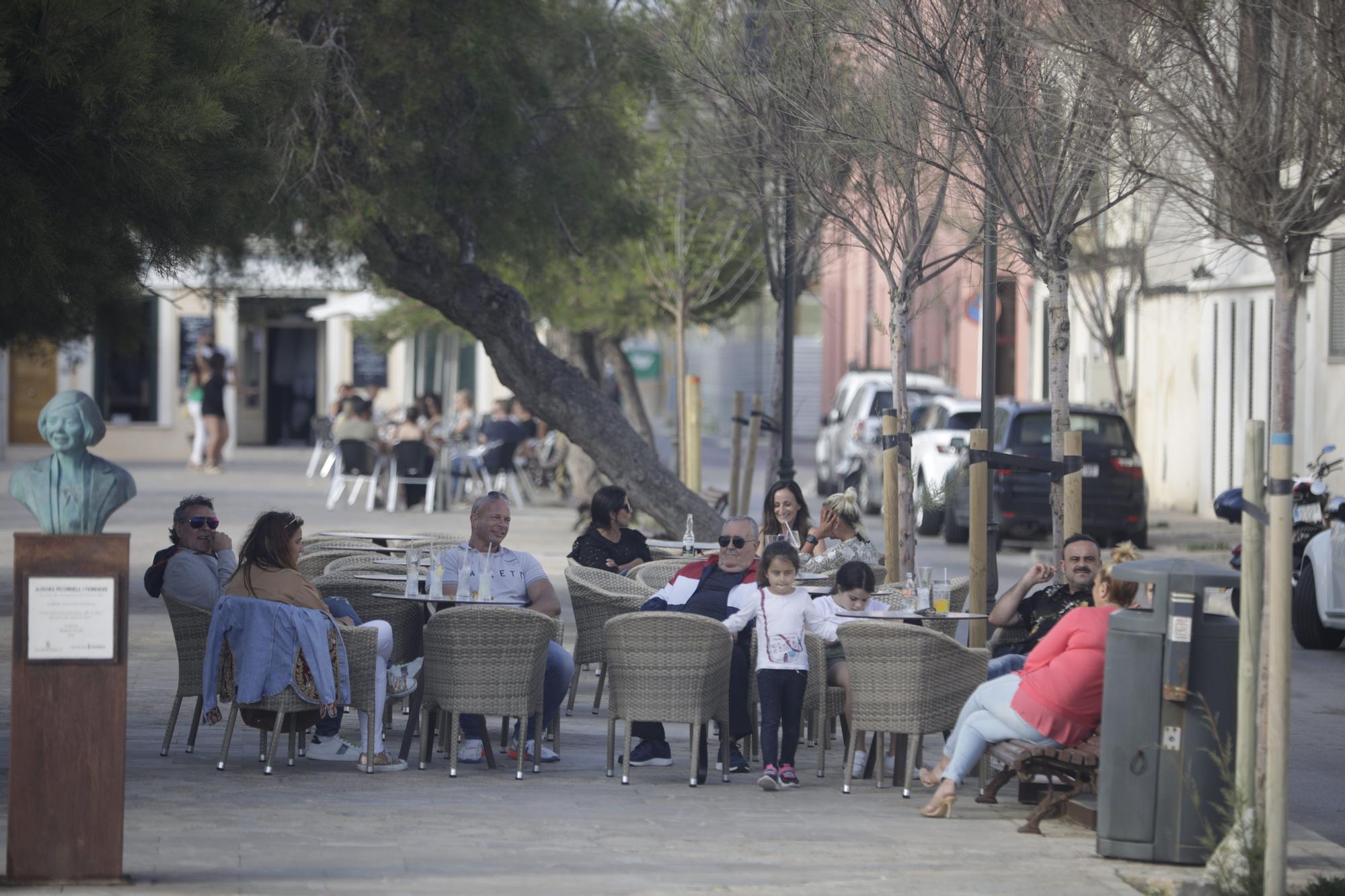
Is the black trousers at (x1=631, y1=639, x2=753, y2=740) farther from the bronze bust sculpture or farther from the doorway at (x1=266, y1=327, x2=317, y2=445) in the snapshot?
the doorway at (x1=266, y1=327, x2=317, y2=445)

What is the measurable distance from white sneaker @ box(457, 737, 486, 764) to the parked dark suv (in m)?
11.6

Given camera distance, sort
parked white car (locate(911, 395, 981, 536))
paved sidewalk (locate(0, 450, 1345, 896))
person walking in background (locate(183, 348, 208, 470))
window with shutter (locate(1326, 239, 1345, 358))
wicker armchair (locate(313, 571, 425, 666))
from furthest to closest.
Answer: person walking in background (locate(183, 348, 208, 470))
parked white car (locate(911, 395, 981, 536))
window with shutter (locate(1326, 239, 1345, 358))
wicker armchair (locate(313, 571, 425, 666))
paved sidewalk (locate(0, 450, 1345, 896))

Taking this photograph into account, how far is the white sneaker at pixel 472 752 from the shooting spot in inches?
340

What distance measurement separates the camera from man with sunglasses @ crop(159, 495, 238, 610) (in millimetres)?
8570

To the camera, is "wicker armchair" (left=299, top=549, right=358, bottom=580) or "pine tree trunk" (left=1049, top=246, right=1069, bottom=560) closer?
"pine tree trunk" (left=1049, top=246, right=1069, bottom=560)

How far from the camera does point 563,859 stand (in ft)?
21.5

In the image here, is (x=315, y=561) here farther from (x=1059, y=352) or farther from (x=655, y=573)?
(x=1059, y=352)

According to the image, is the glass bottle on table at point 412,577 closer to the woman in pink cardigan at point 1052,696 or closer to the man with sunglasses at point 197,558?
the man with sunglasses at point 197,558

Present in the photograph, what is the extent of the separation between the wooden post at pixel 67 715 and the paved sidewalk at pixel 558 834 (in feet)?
0.34

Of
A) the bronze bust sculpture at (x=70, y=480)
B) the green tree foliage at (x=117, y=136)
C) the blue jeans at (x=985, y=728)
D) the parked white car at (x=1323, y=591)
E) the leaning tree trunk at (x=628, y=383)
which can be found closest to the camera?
the bronze bust sculpture at (x=70, y=480)

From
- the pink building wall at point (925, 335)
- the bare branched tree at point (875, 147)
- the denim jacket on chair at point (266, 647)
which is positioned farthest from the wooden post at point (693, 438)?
the pink building wall at point (925, 335)

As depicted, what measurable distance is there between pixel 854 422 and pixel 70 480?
20819 mm

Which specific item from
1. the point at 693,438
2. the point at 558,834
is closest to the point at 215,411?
the point at 693,438

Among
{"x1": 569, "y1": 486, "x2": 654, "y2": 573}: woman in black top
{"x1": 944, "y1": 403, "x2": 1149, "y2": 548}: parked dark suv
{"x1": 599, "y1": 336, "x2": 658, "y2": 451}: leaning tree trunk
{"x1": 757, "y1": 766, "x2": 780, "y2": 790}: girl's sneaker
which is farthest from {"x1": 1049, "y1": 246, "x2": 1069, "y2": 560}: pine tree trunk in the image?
{"x1": 599, "y1": 336, "x2": 658, "y2": 451}: leaning tree trunk
